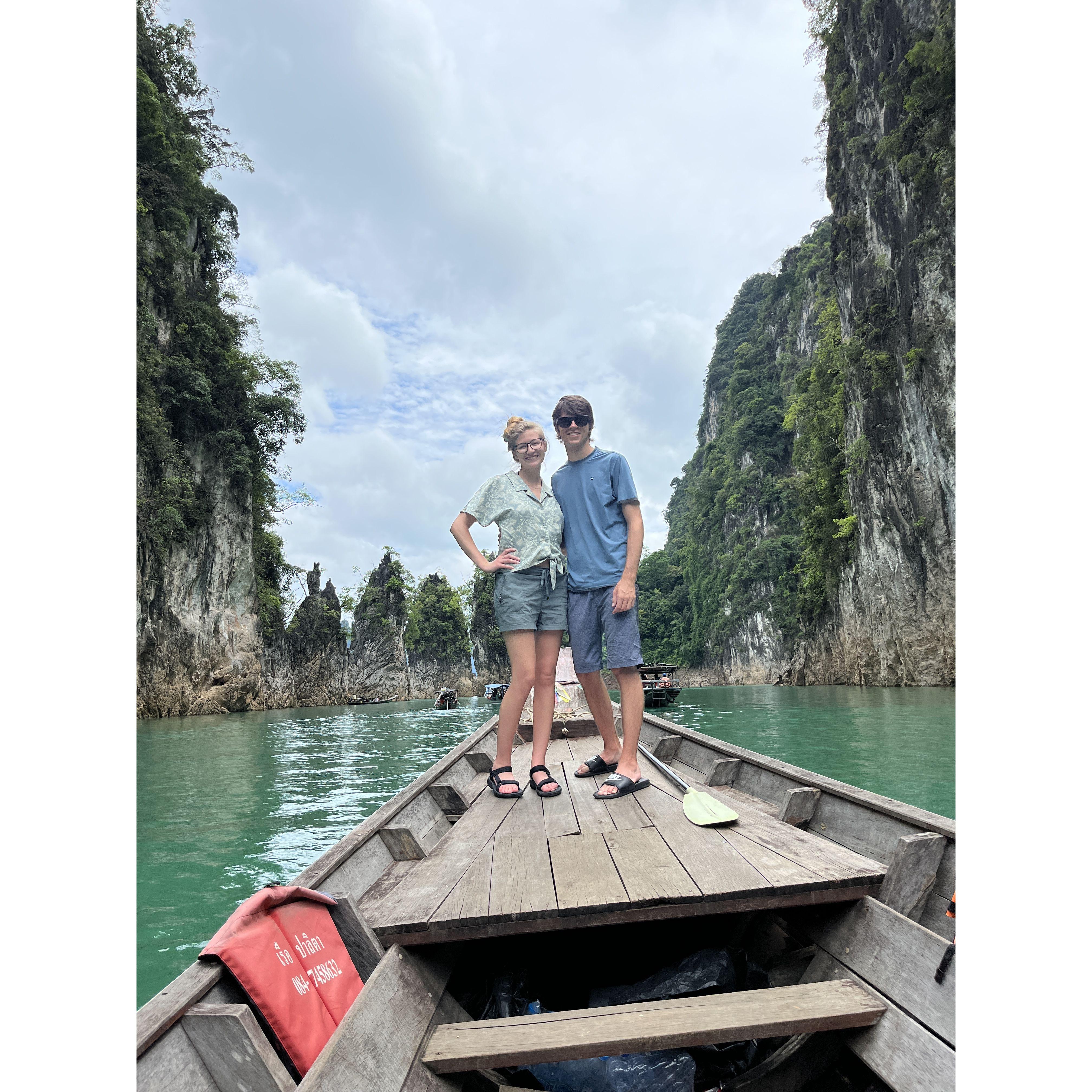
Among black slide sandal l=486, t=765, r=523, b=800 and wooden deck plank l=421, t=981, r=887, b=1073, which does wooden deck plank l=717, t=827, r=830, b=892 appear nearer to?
wooden deck plank l=421, t=981, r=887, b=1073

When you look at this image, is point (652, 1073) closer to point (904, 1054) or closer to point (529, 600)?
point (904, 1054)

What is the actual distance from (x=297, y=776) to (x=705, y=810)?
820 cm

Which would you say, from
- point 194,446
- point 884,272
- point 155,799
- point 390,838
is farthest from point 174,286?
point 390,838

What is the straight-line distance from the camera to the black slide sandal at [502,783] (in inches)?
112

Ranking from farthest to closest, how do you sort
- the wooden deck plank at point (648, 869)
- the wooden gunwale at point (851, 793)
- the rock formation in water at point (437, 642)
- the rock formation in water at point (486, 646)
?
the rock formation in water at point (486, 646), the rock formation in water at point (437, 642), the wooden gunwale at point (851, 793), the wooden deck plank at point (648, 869)

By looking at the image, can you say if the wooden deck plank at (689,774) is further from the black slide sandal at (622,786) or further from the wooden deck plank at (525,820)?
the wooden deck plank at (525,820)

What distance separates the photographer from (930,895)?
177cm

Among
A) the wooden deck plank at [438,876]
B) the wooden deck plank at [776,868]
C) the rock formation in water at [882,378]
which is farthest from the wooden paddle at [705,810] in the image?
the rock formation in water at [882,378]

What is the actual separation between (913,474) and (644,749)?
747 inches

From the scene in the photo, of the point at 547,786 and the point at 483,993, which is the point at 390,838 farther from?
the point at 547,786

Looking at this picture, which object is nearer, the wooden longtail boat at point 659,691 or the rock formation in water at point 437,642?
the wooden longtail boat at point 659,691

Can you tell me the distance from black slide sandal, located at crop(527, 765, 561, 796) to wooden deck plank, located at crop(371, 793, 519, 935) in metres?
0.15

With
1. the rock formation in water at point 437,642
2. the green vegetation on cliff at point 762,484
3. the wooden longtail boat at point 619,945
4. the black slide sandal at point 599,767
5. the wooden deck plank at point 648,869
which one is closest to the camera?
the wooden longtail boat at point 619,945

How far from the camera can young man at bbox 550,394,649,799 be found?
9.14 feet
